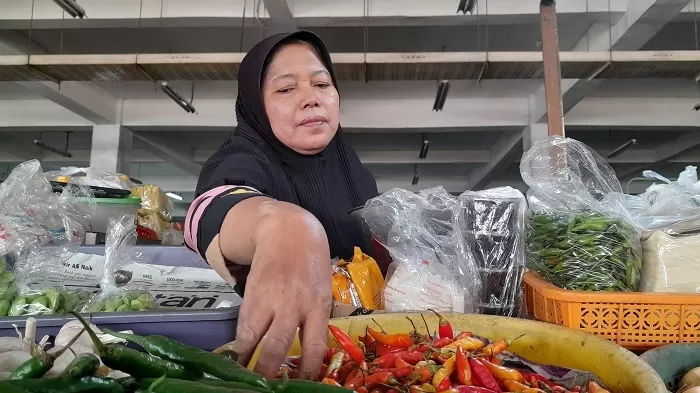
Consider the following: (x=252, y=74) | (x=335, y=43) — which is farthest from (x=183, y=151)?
(x=252, y=74)

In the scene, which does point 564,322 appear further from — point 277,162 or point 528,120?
point 528,120

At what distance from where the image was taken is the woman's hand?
0.72m

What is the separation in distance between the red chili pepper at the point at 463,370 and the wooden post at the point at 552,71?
1143 millimetres

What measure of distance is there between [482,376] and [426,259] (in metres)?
0.41

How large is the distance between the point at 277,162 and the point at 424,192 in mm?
589

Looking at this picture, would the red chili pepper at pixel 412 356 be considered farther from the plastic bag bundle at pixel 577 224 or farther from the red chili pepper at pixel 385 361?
the plastic bag bundle at pixel 577 224

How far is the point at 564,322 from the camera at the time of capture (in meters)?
1.27

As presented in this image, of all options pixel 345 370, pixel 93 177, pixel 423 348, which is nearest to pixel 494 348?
pixel 423 348

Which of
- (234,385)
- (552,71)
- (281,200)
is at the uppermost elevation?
(552,71)

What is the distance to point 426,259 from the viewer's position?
142 cm

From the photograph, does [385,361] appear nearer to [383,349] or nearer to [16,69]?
[383,349]

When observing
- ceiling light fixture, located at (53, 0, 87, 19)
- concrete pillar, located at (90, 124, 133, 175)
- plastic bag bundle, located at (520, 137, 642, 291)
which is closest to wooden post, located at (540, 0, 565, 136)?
plastic bag bundle, located at (520, 137, 642, 291)

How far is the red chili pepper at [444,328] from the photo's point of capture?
1242 mm

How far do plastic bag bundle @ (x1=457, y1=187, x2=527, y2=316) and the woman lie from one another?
479 mm
